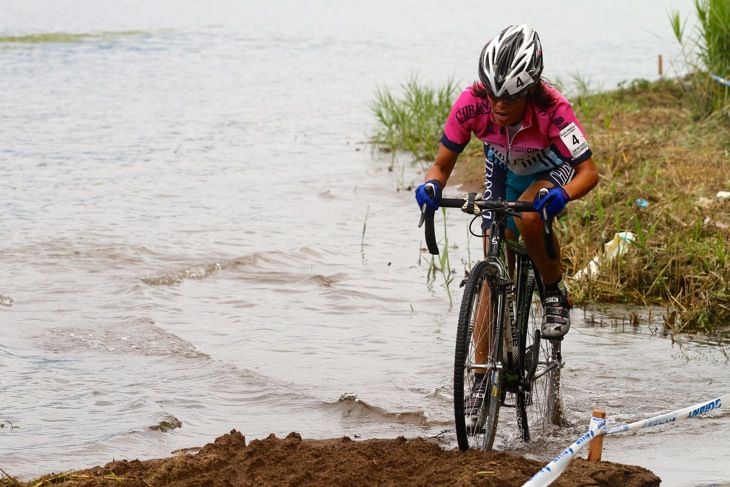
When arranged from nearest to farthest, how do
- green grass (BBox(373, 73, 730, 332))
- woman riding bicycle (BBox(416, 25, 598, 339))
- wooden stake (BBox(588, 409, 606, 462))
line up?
wooden stake (BBox(588, 409, 606, 462)) → woman riding bicycle (BBox(416, 25, 598, 339)) → green grass (BBox(373, 73, 730, 332))

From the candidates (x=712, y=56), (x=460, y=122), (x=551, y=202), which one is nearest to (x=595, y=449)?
Answer: (x=551, y=202)

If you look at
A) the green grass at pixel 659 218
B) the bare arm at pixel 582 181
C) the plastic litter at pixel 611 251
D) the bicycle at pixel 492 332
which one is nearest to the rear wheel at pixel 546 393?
the bicycle at pixel 492 332

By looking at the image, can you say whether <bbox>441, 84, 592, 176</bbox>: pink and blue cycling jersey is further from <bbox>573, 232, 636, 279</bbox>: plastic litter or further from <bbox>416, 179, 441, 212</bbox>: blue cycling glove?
<bbox>573, 232, 636, 279</bbox>: plastic litter

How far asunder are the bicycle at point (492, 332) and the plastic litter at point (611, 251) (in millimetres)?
2936

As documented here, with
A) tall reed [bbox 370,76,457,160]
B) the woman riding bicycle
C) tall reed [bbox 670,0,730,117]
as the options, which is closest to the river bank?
the woman riding bicycle

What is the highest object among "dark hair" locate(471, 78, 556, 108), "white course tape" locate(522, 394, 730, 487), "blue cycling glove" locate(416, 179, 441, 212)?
"dark hair" locate(471, 78, 556, 108)

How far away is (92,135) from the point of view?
1525 cm

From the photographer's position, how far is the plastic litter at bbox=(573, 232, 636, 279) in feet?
26.7

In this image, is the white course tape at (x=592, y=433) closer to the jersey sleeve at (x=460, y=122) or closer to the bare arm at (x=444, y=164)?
the bare arm at (x=444, y=164)

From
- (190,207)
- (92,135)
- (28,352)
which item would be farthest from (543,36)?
(28,352)

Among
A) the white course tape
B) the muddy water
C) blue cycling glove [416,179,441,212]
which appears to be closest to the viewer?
the white course tape

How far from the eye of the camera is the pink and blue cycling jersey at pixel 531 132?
506 centimetres

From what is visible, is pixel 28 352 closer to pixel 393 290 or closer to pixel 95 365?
pixel 95 365

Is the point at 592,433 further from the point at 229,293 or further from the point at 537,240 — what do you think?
the point at 229,293
